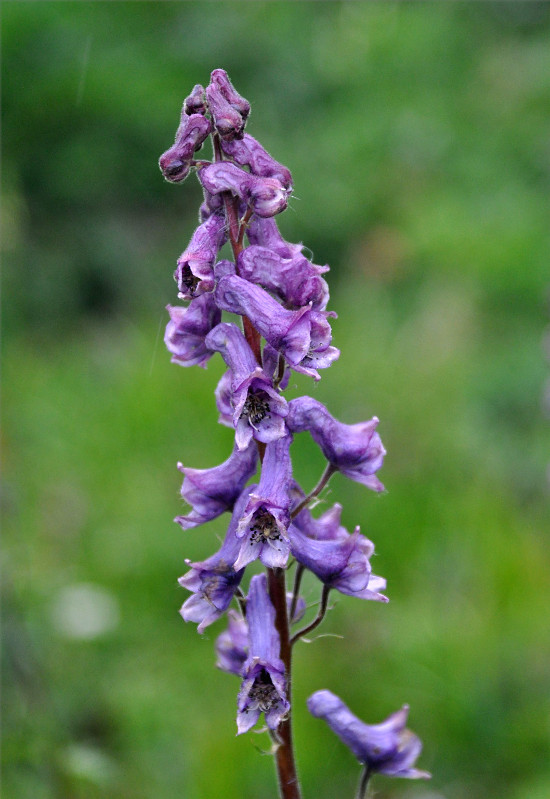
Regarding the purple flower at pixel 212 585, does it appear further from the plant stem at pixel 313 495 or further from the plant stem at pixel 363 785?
the plant stem at pixel 363 785

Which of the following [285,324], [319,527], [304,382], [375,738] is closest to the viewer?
[285,324]

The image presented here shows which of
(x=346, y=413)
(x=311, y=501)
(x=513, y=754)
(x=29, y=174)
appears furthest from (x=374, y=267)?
(x=311, y=501)

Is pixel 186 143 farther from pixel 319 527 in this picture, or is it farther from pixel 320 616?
pixel 320 616

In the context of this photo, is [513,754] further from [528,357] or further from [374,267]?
[374,267]

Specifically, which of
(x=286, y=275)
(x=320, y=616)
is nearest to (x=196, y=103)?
(x=286, y=275)

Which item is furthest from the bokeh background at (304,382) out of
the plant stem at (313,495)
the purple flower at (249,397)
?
the purple flower at (249,397)

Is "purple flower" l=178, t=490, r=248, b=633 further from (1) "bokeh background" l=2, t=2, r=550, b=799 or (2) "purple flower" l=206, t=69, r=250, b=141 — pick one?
(2) "purple flower" l=206, t=69, r=250, b=141
